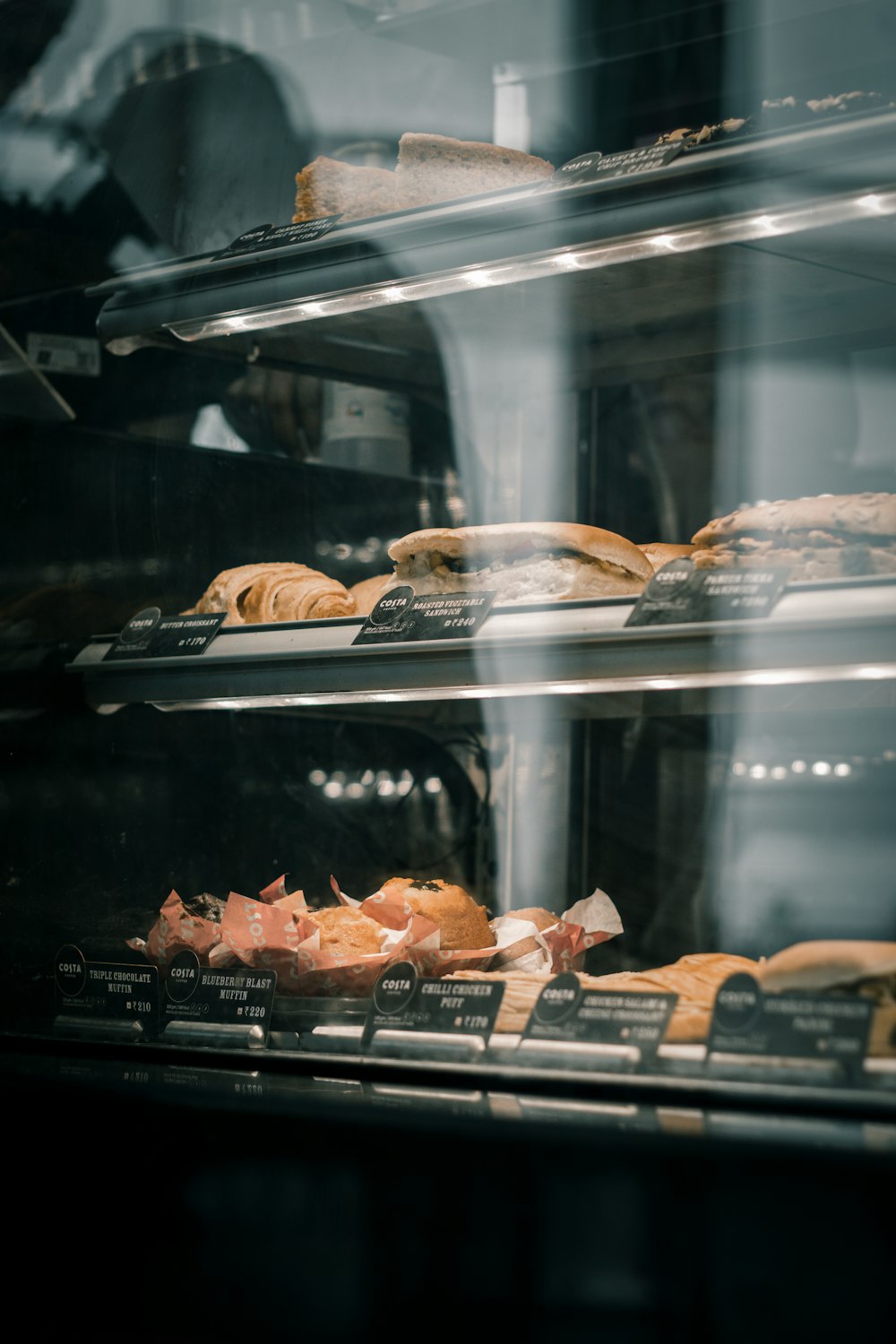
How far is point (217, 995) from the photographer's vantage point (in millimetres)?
1462

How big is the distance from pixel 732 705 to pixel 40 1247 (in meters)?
1.23

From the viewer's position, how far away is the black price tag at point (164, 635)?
5.42ft

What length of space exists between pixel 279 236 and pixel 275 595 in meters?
0.44

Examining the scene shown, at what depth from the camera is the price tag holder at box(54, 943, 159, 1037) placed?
150cm

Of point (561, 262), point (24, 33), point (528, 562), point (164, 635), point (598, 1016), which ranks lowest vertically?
point (598, 1016)

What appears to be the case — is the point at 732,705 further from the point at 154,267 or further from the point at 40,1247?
the point at 40,1247

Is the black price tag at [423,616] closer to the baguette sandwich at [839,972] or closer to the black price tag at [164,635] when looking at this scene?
the black price tag at [164,635]

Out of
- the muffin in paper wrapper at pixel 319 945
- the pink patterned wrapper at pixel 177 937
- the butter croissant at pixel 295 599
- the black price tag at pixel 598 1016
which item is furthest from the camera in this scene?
the butter croissant at pixel 295 599

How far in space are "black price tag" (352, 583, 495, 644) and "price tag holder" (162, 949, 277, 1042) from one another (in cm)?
38

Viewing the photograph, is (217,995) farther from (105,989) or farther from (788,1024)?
(788,1024)

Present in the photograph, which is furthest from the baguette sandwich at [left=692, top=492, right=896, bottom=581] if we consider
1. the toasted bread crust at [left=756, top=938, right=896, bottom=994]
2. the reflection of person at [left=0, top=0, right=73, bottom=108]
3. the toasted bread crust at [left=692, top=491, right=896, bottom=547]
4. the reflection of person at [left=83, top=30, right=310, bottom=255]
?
the reflection of person at [left=0, top=0, right=73, bottom=108]

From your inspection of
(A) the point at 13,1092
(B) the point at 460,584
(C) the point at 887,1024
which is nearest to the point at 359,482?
(B) the point at 460,584

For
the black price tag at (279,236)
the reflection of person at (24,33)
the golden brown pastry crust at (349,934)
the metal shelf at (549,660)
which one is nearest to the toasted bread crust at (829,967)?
the metal shelf at (549,660)

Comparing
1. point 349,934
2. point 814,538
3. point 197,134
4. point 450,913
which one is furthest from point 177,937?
point 197,134
